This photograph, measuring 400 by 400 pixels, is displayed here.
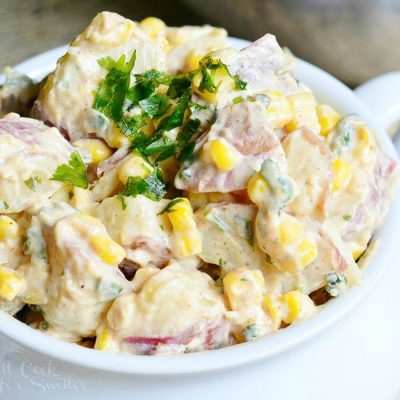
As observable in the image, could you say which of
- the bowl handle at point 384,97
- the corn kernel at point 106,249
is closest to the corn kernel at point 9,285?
the corn kernel at point 106,249

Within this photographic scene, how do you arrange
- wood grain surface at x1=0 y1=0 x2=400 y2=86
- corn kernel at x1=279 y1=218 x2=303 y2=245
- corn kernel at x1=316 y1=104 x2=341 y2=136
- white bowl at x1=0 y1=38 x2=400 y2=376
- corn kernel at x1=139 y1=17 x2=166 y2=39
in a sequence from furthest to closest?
wood grain surface at x1=0 y1=0 x2=400 y2=86 < corn kernel at x1=139 y1=17 x2=166 y2=39 < corn kernel at x1=316 y1=104 x2=341 y2=136 < corn kernel at x1=279 y1=218 x2=303 y2=245 < white bowl at x1=0 y1=38 x2=400 y2=376

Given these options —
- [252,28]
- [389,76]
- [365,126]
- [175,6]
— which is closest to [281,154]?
[365,126]

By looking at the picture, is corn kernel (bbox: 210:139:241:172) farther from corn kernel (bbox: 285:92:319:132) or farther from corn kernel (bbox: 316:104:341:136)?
corn kernel (bbox: 316:104:341:136)

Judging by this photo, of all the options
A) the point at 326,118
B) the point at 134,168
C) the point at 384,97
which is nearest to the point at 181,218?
the point at 134,168

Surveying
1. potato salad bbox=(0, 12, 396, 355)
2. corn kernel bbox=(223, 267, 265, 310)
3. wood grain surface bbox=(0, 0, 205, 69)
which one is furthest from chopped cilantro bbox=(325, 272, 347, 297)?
wood grain surface bbox=(0, 0, 205, 69)

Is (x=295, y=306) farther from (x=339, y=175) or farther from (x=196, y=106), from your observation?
(x=196, y=106)

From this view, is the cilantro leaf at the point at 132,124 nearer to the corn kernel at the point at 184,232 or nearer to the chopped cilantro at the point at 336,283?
the corn kernel at the point at 184,232
